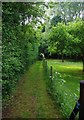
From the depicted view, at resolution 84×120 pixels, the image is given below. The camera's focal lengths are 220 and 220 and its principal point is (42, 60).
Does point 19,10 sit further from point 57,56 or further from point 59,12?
point 57,56

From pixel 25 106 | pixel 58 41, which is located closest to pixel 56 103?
pixel 25 106

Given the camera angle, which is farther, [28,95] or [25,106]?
[28,95]

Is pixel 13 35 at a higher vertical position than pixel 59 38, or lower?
lower

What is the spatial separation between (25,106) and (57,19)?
6651 millimetres

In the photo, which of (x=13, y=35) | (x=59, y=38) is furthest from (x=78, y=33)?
(x=13, y=35)

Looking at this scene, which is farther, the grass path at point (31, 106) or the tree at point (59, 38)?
the tree at point (59, 38)

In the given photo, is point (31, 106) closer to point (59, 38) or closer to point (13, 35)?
point (13, 35)

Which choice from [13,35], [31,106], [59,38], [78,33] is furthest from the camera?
[59,38]

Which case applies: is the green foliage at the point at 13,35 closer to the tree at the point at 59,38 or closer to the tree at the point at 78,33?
the tree at the point at 59,38

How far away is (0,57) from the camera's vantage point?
9.74 ft

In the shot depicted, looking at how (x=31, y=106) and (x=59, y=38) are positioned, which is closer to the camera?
(x=31, y=106)

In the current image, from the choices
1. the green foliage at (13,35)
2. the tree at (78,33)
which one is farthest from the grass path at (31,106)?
the tree at (78,33)

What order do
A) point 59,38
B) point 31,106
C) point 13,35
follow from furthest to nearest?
point 59,38 < point 31,106 < point 13,35

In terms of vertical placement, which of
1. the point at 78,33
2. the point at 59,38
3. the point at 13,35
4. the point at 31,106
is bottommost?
the point at 31,106
